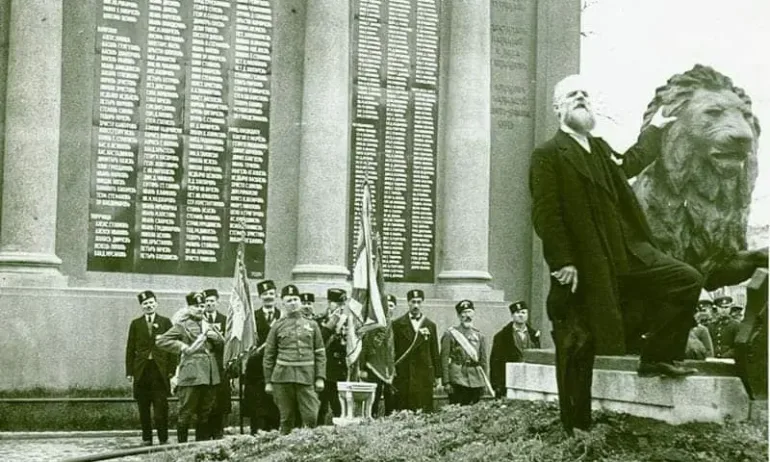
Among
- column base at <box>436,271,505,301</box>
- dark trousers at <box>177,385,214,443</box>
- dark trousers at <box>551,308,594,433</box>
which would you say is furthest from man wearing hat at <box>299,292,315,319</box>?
dark trousers at <box>551,308,594,433</box>

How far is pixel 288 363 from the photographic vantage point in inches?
494

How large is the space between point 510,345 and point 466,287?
7.57ft

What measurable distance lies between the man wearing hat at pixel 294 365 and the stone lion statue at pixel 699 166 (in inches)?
166

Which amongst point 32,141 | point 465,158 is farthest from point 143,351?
point 465,158

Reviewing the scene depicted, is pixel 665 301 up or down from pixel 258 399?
up

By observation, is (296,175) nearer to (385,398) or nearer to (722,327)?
(385,398)

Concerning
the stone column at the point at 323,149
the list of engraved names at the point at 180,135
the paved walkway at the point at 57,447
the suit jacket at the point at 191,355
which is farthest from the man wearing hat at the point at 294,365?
the stone column at the point at 323,149

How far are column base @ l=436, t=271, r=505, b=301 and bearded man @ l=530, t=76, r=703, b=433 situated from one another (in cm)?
996

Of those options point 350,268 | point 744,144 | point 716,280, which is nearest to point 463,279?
point 350,268

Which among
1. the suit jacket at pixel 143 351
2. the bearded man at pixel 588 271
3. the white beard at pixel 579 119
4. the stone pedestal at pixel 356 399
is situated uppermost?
the white beard at pixel 579 119

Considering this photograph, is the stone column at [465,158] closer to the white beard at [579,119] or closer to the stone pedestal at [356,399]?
the stone pedestal at [356,399]

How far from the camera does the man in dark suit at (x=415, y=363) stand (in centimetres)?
1474

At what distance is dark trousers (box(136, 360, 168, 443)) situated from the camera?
43.5ft

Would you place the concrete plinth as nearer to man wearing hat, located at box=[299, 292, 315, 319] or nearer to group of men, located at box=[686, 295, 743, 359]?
man wearing hat, located at box=[299, 292, 315, 319]
